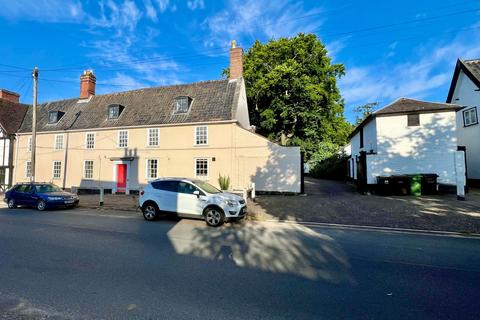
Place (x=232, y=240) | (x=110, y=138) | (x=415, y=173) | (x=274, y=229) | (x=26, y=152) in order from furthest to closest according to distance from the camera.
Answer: (x=26, y=152), (x=110, y=138), (x=415, y=173), (x=274, y=229), (x=232, y=240)

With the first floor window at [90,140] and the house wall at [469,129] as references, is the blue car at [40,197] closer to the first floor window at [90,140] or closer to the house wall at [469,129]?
the first floor window at [90,140]

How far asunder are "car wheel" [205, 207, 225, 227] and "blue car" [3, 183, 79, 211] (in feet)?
28.6

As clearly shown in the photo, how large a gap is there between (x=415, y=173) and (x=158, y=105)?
65.0ft

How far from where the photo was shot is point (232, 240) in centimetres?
717

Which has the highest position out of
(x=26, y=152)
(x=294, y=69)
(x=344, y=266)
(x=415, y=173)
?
(x=294, y=69)

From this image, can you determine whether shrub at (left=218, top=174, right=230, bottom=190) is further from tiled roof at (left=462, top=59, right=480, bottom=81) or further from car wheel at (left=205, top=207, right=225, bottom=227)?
tiled roof at (left=462, top=59, right=480, bottom=81)

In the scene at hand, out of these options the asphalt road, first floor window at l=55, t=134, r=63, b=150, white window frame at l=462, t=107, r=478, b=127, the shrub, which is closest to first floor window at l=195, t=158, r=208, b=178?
the shrub

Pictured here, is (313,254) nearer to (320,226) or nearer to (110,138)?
(320,226)

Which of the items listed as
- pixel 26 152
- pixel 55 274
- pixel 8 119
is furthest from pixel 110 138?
pixel 55 274

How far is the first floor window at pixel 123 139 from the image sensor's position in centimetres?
2148

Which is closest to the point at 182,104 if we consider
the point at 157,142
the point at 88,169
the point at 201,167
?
the point at 157,142

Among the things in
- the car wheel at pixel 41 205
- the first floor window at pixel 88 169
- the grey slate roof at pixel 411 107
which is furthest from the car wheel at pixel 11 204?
the grey slate roof at pixel 411 107

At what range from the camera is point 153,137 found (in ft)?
68.4

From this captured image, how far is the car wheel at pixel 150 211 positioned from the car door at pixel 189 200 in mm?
1089
